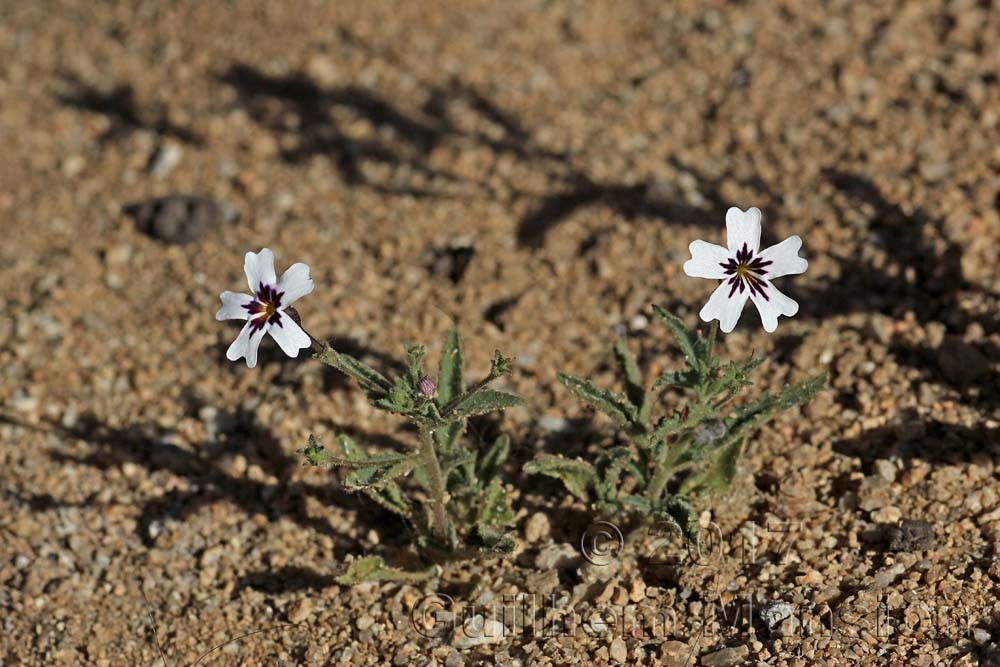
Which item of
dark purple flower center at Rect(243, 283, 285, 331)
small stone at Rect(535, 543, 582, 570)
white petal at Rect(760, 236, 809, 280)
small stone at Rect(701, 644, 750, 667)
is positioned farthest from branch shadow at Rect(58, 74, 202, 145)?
small stone at Rect(701, 644, 750, 667)

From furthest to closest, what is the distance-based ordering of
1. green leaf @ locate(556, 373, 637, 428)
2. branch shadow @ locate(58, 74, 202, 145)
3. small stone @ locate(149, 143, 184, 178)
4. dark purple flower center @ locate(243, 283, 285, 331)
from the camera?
branch shadow @ locate(58, 74, 202, 145), small stone @ locate(149, 143, 184, 178), green leaf @ locate(556, 373, 637, 428), dark purple flower center @ locate(243, 283, 285, 331)

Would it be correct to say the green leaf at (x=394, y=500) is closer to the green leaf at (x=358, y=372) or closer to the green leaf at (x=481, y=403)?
the green leaf at (x=358, y=372)

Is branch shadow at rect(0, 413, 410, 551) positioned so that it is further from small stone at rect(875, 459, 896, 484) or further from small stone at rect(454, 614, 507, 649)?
small stone at rect(875, 459, 896, 484)

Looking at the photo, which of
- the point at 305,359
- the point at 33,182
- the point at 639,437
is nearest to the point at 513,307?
the point at 305,359

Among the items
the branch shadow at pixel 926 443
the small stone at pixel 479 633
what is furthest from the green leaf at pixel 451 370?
the branch shadow at pixel 926 443

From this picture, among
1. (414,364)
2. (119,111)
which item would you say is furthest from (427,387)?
(119,111)

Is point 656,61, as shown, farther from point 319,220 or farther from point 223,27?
point 223,27

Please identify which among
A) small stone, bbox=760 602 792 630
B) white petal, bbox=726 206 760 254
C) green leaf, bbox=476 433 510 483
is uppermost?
white petal, bbox=726 206 760 254
